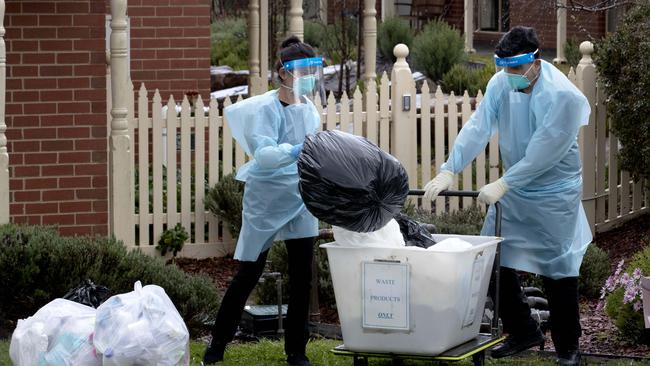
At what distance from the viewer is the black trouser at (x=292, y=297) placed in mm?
6355

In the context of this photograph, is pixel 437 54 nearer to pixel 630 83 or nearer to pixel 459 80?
pixel 459 80

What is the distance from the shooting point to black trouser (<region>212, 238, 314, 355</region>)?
6.36 meters

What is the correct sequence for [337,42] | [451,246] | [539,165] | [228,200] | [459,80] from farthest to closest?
[337,42] → [459,80] → [228,200] → [539,165] → [451,246]

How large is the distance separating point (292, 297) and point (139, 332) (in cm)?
116

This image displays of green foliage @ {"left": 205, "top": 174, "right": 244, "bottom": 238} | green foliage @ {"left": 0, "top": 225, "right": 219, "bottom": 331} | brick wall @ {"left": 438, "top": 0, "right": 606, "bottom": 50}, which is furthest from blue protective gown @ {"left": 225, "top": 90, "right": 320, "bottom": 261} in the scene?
brick wall @ {"left": 438, "top": 0, "right": 606, "bottom": 50}

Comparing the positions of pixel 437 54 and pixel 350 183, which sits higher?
pixel 437 54

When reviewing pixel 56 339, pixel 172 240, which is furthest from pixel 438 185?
pixel 172 240

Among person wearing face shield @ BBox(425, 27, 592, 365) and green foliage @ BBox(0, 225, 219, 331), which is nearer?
person wearing face shield @ BBox(425, 27, 592, 365)

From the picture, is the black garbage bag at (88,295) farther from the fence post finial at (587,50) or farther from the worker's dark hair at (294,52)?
the fence post finial at (587,50)

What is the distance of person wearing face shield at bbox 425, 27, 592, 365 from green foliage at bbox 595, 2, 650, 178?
4128mm

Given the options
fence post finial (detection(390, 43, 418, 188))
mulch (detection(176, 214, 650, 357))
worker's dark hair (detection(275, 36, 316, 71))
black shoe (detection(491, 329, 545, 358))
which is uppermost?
worker's dark hair (detection(275, 36, 316, 71))

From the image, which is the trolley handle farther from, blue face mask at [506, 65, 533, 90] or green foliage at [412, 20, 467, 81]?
green foliage at [412, 20, 467, 81]

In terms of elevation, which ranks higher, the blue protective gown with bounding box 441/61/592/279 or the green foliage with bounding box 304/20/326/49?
the green foliage with bounding box 304/20/326/49

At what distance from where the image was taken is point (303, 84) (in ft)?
20.7
